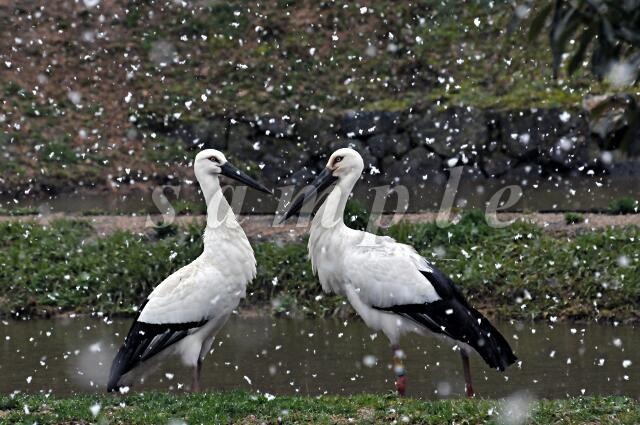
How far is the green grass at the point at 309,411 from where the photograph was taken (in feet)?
22.8

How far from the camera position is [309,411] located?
7156mm

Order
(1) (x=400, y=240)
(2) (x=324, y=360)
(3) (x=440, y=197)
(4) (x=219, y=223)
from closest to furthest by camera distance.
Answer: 1. (4) (x=219, y=223)
2. (2) (x=324, y=360)
3. (1) (x=400, y=240)
4. (3) (x=440, y=197)

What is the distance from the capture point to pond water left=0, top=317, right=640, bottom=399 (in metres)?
8.99

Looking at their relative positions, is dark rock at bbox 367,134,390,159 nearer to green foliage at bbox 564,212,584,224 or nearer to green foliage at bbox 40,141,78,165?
green foliage at bbox 40,141,78,165

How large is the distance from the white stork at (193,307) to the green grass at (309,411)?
29.2 inches

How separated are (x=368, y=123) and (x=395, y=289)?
1028cm

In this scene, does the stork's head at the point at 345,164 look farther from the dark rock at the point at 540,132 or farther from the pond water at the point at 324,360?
the dark rock at the point at 540,132

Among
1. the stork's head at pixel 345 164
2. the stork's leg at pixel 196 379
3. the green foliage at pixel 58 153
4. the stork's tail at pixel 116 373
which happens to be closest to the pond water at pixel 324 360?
the stork's leg at pixel 196 379

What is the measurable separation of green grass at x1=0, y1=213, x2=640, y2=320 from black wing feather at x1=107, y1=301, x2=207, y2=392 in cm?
339

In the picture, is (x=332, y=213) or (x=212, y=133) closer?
(x=332, y=213)

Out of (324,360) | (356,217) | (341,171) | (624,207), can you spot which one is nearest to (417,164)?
(624,207)

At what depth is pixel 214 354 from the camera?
10.4 m

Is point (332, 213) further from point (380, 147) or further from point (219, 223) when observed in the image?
point (380, 147)

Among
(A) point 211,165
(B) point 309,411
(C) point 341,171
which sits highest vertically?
(A) point 211,165
